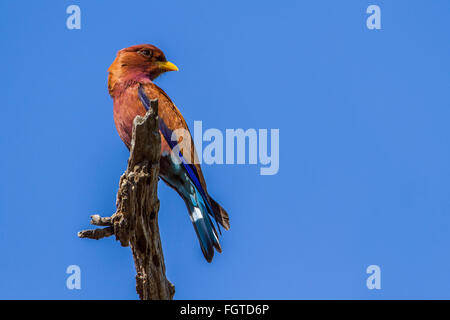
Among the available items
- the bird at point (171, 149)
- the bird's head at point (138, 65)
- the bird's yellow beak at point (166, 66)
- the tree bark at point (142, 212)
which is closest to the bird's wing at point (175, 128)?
the bird at point (171, 149)

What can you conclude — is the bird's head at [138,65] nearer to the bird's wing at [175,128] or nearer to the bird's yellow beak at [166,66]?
the bird's yellow beak at [166,66]

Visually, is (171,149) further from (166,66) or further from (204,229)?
(166,66)

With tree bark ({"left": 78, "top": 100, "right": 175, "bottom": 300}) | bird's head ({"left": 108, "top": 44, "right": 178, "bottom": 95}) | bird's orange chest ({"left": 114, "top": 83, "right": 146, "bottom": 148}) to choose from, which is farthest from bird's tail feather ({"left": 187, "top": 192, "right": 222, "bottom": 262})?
bird's head ({"left": 108, "top": 44, "right": 178, "bottom": 95})

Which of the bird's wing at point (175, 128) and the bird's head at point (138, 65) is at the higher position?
the bird's head at point (138, 65)

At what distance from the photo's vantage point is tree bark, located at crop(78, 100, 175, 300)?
18.3 ft

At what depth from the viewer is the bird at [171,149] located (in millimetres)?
6699

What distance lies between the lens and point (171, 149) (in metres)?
6.77

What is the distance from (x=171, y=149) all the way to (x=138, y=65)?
131 cm

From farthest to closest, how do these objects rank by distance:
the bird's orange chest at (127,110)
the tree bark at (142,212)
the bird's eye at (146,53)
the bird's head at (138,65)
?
the bird's eye at (146,53) → the bird's head at (138,65) → the bird's orange chest at (127,110) → the tree bark at (142,212)

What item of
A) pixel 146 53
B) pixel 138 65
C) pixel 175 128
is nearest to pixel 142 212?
pixel 175 128

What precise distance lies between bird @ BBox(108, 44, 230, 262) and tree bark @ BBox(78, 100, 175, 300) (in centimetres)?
85

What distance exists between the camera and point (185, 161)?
6.70 m

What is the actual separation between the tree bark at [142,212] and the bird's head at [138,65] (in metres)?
1.71
